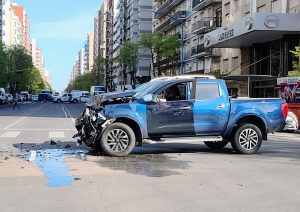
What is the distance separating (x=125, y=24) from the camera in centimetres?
12975

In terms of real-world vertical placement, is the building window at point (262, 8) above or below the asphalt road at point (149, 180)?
above

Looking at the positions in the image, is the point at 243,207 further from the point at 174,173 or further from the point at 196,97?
the point at 196,97

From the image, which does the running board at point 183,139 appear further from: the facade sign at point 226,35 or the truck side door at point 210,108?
the facade sign at point 226,35

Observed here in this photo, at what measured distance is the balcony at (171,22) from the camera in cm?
6831

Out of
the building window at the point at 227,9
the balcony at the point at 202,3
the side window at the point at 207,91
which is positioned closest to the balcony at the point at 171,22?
the balcony at the point at 202,3

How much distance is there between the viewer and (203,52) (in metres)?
57.1

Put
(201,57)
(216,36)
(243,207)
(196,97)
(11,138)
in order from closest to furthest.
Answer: (243,207) < (196,97) < (11,138) < (216,36) < (201,57)

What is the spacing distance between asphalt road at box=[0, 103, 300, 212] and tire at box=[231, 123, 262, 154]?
0.30m

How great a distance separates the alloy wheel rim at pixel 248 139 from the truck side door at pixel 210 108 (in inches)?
22.0

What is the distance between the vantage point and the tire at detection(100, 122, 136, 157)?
11.8 meters

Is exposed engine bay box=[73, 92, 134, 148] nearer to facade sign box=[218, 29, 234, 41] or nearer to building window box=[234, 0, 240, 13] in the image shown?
facade sign box=[218, 29, 234, 41]

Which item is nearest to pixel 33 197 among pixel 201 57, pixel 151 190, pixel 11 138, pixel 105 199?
pixel 105 199

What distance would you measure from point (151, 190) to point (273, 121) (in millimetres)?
6135

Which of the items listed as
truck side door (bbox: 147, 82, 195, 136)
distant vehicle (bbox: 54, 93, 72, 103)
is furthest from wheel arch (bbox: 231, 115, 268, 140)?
distant vehicle (bbox: 54, 93, 72, 103)
